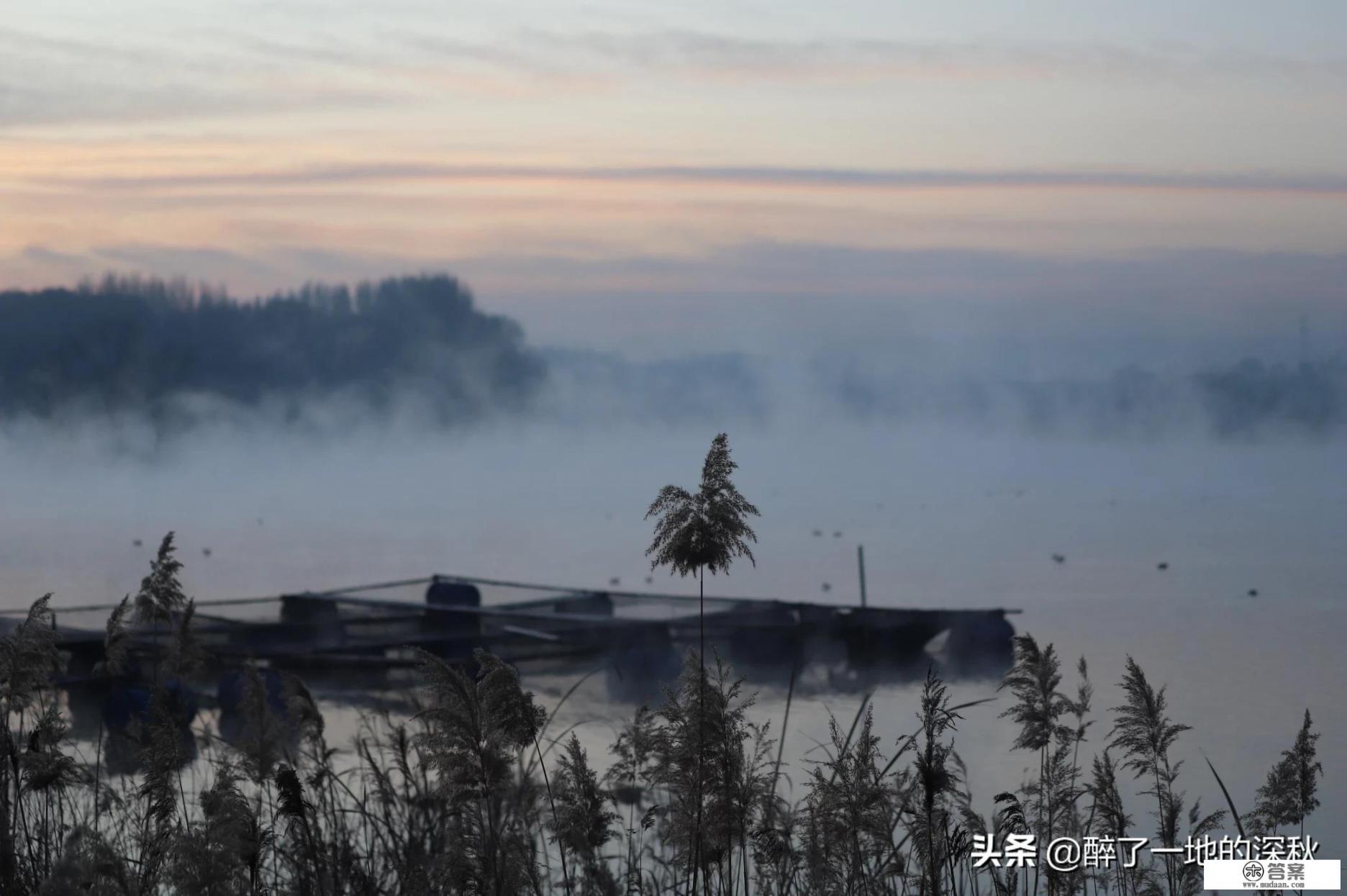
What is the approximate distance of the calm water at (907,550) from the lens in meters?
25.2

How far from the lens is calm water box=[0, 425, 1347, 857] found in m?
25.2

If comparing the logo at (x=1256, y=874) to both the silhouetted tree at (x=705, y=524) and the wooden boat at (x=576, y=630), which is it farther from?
the wooden boat at (x=576, y=630)

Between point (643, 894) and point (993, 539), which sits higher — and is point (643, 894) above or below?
below

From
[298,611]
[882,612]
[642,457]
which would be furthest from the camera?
[642,457]

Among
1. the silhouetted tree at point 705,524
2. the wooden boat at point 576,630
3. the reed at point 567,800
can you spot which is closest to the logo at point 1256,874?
the reed at point 567,800

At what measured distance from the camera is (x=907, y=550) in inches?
2547

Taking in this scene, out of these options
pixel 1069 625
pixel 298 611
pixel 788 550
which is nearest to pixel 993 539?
pixel 788 550

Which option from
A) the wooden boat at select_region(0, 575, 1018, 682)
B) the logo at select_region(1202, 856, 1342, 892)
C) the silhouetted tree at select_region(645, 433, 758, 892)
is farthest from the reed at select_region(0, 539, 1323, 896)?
the wooden boat at select_region(0, 575, 1018, 682)

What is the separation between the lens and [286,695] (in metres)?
5.24

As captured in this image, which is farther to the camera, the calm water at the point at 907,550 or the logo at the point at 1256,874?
the calm water at the point at 907,550

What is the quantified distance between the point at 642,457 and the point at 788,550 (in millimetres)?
128068

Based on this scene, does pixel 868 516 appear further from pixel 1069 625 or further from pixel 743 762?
pixel 743 762

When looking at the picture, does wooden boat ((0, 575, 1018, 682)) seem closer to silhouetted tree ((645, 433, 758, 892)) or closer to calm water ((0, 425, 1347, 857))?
calm water ((0, 425, 1347, 857))

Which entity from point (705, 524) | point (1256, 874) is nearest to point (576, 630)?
point (1256, 874)
